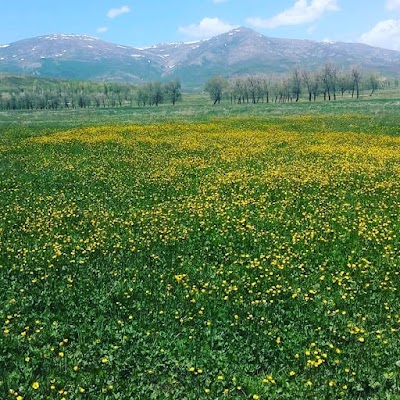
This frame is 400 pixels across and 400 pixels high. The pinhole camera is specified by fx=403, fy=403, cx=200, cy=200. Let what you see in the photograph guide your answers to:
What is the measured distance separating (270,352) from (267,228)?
22.0 feet

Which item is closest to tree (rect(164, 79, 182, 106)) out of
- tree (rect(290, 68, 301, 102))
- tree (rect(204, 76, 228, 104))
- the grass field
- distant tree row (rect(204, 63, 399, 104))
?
distant tree row (rect(204, 63, 399, 104))

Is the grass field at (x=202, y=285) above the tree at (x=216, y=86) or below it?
below


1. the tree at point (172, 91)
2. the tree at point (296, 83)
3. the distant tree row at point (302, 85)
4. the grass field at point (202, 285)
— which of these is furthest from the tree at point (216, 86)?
the grass field at point (202, 285)

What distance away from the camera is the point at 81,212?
16.3 metres

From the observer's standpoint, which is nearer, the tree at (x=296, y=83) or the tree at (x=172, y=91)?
the tree at (x=296, y=83)

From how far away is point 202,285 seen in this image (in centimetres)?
1056

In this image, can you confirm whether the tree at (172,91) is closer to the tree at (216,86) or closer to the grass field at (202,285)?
the tree at (216,86)

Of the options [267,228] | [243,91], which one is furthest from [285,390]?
[243,91]

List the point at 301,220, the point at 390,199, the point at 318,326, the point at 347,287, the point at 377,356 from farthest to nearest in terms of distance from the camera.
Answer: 1. the point at 390,199
2. the point at 301,220
3. the point at 347,287
4. the point at 318,326
5. the point at 377,356

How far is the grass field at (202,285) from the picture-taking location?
24.0 feet

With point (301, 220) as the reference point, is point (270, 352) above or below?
below

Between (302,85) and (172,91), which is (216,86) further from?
(302,85)

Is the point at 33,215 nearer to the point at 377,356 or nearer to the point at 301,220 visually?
the point at 301,220

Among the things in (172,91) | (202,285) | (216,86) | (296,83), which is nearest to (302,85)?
(296,83)
